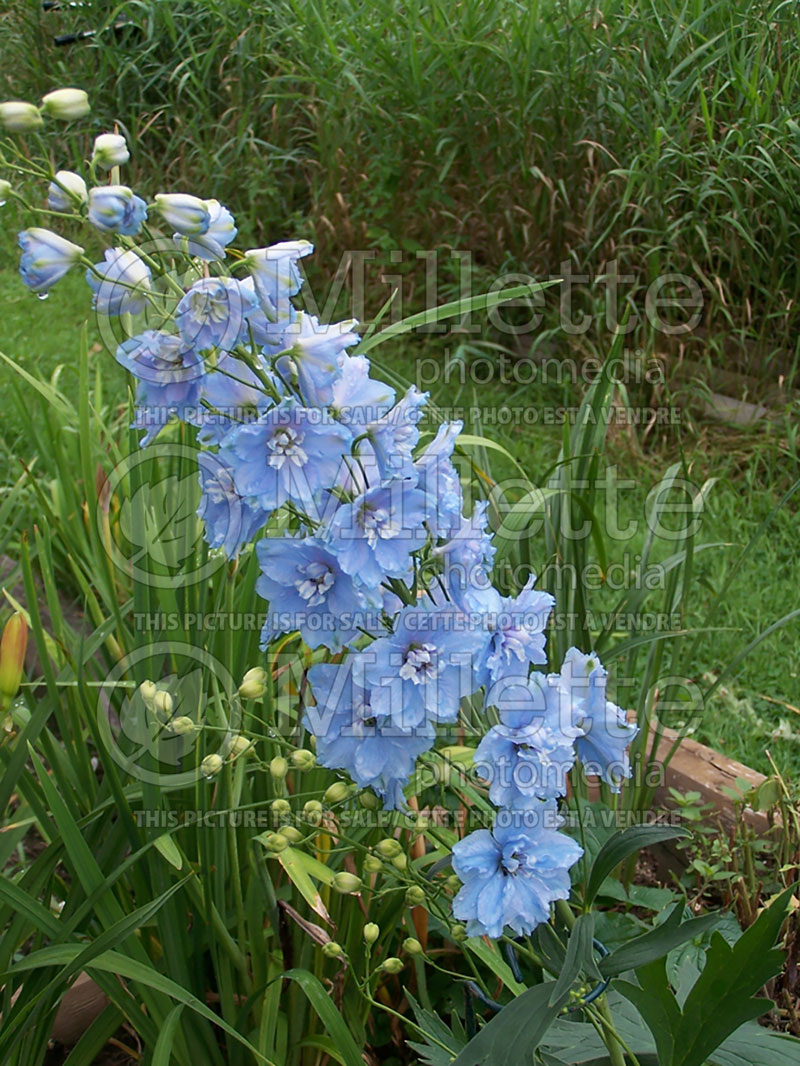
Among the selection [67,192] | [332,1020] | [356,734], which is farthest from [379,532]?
[332,1020]

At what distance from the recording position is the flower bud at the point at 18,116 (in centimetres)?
84

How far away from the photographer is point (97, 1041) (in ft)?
4.04

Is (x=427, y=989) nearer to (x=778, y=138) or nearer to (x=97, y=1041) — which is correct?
(x=97, y=1041)

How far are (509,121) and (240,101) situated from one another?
152 centimetres

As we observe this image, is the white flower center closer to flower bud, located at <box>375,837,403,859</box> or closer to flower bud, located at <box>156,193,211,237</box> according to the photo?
flower bud, located at <box>156,193,211,237</box>

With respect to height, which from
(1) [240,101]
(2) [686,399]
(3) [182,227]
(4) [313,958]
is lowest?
(2) [686,399]

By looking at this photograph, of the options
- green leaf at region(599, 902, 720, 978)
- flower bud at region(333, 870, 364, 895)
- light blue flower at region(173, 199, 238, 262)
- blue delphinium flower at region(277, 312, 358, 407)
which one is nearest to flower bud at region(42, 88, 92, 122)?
light blue flower at region(173, 199, 238, 262)

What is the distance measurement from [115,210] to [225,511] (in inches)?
10.5

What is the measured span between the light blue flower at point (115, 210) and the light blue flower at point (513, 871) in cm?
59

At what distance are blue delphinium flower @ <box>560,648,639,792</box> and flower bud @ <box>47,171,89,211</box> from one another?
0.59m

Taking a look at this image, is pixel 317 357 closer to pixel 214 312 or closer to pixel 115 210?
pixel 214 312

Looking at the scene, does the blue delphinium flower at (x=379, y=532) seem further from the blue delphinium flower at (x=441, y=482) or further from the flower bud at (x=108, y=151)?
the flower bud at (x=108, y=151)

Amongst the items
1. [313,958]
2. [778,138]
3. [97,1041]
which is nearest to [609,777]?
[313,958]

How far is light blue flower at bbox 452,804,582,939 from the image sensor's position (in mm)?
834
